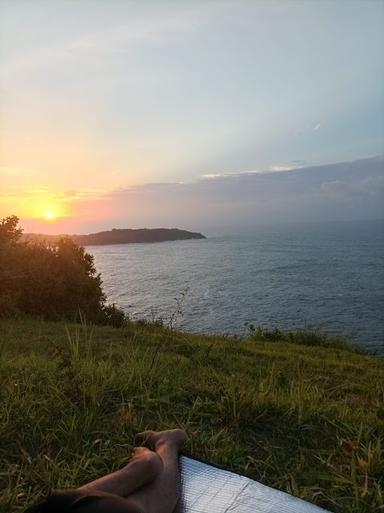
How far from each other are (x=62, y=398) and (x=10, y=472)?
1.12 metres

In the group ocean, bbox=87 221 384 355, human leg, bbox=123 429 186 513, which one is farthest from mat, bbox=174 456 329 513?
ocean, bbox=87 221 384 355

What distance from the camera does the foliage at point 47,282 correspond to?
1409 cm

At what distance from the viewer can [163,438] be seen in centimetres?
355

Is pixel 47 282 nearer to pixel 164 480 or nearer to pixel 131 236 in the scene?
pixel 164 480

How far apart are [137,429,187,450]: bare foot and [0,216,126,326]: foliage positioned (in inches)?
407

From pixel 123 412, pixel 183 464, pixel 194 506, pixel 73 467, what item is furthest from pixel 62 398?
pixel 194 506

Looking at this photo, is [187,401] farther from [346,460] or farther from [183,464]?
[346,460]

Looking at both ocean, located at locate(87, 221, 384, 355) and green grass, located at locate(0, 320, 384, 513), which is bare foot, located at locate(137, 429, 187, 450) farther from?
ocean, located at locate(87, 221, 384, 355)

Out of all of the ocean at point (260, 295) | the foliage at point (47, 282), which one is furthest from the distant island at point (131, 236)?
the foliage at point (47, 282)

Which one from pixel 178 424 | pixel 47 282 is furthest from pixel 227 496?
pixel 47 282

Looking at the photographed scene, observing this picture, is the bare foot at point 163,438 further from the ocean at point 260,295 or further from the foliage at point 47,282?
the foliage at point 47,282

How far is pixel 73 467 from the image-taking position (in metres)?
3.36

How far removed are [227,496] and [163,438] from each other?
2.23 feet

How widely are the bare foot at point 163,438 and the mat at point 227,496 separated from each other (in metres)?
0.21
